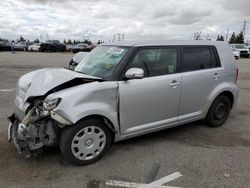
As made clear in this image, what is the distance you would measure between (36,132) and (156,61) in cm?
209

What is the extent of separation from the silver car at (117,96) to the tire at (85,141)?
0.01 metres

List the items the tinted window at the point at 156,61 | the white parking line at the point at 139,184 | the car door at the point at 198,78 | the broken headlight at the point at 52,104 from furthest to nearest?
1. the car door at the point at 198,78
2. the tinted window at the point at 156,61
3. the broken headlight at the point at 52,104
4. the white parking line at the point at 139,184

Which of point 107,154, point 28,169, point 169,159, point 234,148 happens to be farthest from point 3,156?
point 234,148

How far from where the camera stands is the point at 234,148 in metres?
4.16

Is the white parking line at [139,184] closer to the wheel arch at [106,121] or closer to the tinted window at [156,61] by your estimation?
the wheel arch at [106,121]

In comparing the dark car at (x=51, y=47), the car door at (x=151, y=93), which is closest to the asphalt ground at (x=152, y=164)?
the car door at (x=151, y=93)

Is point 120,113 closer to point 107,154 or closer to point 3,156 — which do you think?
point 107,154

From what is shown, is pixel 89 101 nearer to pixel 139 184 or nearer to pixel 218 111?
pixel 139 184

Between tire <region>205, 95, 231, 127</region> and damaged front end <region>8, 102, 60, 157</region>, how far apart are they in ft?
9.81

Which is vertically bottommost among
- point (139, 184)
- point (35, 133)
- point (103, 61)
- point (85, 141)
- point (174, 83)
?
point (139, 184)

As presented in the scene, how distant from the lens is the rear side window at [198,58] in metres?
4.45

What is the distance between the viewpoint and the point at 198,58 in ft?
15.3

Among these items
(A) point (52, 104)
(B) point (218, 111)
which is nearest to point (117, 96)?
(A) point (52, 104)

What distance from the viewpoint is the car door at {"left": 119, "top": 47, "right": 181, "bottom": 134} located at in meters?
3.76
